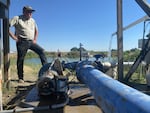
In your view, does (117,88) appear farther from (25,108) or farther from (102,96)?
(25,108)

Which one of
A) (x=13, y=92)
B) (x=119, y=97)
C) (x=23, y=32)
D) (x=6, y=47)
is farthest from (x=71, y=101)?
(x=23, y=32)

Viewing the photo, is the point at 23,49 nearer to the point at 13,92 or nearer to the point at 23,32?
the point at 23,32

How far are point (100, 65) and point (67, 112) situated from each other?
277 centimetres

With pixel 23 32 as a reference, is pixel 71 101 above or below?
below

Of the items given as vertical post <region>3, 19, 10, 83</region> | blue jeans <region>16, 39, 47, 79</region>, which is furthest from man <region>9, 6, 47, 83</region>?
vertical post <region>3, 19, 10, 83</region>

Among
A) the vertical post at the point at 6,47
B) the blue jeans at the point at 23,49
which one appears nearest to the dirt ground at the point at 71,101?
the vertical post at the point at 6,47

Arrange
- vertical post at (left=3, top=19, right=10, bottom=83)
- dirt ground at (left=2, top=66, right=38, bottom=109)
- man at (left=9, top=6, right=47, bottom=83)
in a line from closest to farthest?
dirt ground at (left=2, top=66, right=38, bottom=109), vertical post at (left=3, top=19, right=10, bottom=83), man at (left=9, top=6, right=47, bottom=83)

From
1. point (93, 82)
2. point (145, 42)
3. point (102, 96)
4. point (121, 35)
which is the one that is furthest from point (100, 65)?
point (102, 96)

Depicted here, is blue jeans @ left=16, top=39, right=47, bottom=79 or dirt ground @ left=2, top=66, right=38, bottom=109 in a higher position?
blue jeans @ left=16, top=39, right=47, bottom=79

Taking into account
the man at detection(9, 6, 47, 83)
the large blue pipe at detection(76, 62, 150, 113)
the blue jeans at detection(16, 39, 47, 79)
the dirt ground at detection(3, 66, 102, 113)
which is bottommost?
the dirt ground at detection(3, 66, 102, 113)

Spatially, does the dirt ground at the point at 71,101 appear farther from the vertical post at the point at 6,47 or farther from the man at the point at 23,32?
the man at the point at 23,32

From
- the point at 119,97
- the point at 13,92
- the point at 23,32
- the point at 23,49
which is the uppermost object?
the point at 23,32

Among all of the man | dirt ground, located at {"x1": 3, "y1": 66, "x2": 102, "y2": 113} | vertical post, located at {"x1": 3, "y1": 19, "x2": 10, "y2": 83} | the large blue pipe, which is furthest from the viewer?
the man

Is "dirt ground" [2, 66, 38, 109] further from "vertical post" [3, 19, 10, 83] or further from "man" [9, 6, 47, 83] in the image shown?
"man" [9, 6, 47, 83]
